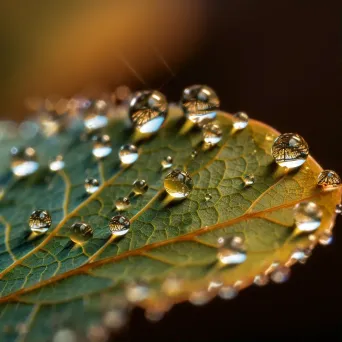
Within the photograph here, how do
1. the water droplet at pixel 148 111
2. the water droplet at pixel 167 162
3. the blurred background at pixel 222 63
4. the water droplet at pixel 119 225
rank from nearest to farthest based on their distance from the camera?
the water droplet at pixel 119 225 → the water droplet at pixel 167 162 → the water droplet at pixel 148 111 → the blurred background at pixel 222 63

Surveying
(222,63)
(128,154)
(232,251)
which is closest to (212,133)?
(128,154)

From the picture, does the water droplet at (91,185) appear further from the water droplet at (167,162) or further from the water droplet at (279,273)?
the water droplet at (279,273)

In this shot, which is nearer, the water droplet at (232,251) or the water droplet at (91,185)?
the water droplet at (232,251)

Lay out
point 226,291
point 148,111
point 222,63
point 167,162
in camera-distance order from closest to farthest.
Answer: point 226,291, point 167,162, point 148,111, point 222,63

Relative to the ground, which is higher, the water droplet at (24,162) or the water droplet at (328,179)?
the water droplet at (24,162)

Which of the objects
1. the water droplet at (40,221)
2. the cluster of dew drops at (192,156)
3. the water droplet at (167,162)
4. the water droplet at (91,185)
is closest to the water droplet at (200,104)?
the cluster of dew drops at (192,156)

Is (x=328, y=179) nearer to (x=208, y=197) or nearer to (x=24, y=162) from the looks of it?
(x=208, y=197)

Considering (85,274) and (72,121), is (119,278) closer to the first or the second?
(85,274)

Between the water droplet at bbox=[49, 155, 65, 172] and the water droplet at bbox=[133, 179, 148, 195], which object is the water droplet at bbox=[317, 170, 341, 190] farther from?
the water droplet at bbox=[49, 155, 65, 172]
